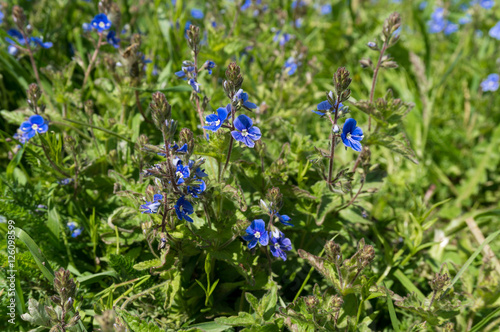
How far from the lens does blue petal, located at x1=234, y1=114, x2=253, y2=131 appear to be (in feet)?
7.43

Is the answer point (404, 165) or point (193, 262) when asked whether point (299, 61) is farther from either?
point (193, 262)

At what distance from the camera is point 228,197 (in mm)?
2408

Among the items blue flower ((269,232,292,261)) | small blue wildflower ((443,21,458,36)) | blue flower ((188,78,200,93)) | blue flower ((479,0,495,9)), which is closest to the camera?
blue flower ((269,232,292,261))

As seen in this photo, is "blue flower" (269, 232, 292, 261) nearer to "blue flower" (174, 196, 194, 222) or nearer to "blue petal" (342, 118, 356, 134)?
"blue flower" (174, 196, 194, 222)

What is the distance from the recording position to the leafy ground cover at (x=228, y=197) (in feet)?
7.89

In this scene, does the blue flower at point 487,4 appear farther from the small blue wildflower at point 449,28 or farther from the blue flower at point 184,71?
the blue flower at point 184,71

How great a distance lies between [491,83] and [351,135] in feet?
11.2

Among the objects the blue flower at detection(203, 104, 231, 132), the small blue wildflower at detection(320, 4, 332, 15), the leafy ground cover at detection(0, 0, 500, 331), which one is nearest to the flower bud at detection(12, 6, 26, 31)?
the leafy ground cover at detection(0, 0, 500, 331)

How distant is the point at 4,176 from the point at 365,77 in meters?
3.90

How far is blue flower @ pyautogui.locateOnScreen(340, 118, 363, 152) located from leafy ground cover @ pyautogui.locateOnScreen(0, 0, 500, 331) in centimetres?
1

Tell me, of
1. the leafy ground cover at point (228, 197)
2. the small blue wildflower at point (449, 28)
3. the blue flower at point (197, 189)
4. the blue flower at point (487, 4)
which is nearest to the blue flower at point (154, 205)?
the leafy ground cover at point (228, 197)

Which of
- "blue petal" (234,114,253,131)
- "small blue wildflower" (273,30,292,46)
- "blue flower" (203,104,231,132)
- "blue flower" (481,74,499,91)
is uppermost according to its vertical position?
"small blue wildflower" (273,30,292,46)

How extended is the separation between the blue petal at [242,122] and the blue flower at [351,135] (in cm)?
52

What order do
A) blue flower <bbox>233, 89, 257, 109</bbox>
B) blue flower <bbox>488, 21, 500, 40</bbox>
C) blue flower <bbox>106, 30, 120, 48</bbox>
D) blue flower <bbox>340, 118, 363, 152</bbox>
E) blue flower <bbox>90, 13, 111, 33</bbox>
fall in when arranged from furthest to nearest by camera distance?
1. blue flower <bbox>488, 21, 500, 40</bbox>
2. blue flower <bbox>106, 30, 120, 48</bbox>
3. blue flower <bbox>90, 13, 111, 33</bbox>
4. blue flower <bbox>340, 118, 363, 152</bbox>
5. blue flower <bbox>233, 89, 257, 109</bbox>
